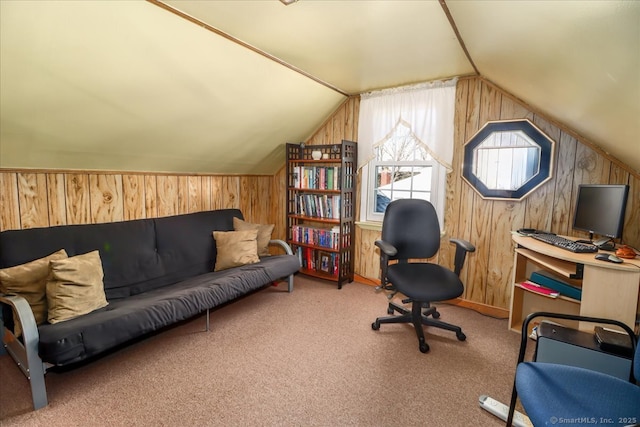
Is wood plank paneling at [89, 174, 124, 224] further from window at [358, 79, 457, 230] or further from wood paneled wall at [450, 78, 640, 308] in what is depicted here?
wood paneled wall at [450, 78, 640, 308]

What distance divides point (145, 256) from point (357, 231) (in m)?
2.13

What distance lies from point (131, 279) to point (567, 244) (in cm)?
312

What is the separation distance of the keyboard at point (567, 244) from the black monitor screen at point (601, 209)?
0.47ft

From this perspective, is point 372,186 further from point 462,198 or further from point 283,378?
point 283,378

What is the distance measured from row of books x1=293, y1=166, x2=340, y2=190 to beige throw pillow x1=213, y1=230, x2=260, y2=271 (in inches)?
35.5

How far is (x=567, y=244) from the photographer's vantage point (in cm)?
204

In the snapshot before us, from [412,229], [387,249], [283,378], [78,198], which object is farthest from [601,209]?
[78,198]

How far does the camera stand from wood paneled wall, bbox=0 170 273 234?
215 centimetres

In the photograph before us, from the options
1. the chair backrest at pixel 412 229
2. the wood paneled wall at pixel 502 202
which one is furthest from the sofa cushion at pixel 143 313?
the wood paneled wall at pixel 502 202

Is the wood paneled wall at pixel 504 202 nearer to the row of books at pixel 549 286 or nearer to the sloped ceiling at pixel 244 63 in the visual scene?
the sloped ceiling at pixel 244 63

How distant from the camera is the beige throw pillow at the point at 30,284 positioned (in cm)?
178

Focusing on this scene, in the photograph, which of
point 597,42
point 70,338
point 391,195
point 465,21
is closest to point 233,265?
point 70,338

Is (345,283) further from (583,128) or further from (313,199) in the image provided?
(583,128)

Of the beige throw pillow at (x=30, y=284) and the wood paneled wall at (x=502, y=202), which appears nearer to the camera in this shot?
the beige throw pillow at (x=30, y=284)
